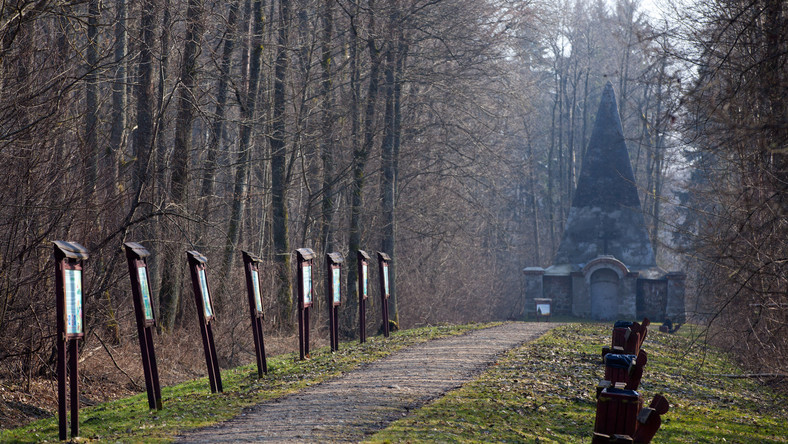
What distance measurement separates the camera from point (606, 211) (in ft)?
122

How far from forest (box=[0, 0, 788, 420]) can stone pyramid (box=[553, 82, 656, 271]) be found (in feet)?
17.9

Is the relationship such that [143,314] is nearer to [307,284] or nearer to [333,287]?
[307,284]

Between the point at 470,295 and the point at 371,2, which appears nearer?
the point at 371,2

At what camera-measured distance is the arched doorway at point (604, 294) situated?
35312mm

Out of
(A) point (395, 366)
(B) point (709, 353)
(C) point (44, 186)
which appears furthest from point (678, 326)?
(C) point (44, 186)

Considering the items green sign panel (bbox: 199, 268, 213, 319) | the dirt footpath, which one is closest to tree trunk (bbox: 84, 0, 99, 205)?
green sign panel (bbox: 199, 268, 213, 319)

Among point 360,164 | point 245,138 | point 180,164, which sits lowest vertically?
point 180,164

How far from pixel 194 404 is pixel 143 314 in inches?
51.0

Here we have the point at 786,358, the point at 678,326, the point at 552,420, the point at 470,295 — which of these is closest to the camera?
the point at 552,420

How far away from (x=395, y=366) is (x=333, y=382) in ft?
6.18

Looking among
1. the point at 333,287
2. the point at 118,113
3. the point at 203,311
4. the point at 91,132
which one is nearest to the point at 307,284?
the point at 333,287

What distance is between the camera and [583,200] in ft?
124

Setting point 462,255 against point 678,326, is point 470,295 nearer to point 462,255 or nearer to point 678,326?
point 462,255

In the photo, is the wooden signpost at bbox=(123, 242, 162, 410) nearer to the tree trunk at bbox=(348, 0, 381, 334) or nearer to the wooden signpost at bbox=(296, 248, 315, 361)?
the wooden signpost at bbox=(296, 248, 315, 361)
